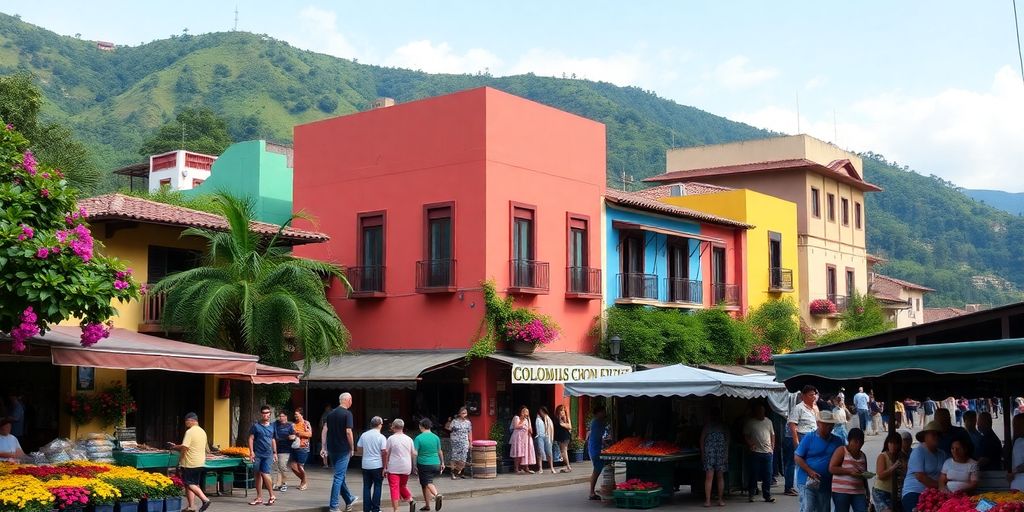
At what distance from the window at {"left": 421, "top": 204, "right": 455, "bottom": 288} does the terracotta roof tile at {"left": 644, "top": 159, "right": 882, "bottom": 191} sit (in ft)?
66.8

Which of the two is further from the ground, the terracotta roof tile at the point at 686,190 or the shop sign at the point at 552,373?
the terracotta roof tile at the point at 686,190

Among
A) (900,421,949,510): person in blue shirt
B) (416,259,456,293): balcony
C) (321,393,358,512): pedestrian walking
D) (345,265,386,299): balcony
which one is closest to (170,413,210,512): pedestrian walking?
(321,393,358,512): pedestrian walking

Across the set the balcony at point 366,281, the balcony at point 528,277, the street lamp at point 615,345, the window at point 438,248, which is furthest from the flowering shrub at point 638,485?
the balcony at point 366,281

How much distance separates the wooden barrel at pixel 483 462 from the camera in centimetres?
2447

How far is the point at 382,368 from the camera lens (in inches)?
1016

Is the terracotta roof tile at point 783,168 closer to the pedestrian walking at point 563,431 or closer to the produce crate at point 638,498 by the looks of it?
the pedestrian walking at point 563,431

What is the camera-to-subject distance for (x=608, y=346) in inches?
1193

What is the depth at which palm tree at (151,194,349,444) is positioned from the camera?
2225 cm

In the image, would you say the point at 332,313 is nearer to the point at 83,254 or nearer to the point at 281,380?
the point at 281,380

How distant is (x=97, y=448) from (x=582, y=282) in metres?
14.3

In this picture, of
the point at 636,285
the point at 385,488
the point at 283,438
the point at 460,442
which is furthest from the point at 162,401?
the point at 636,285

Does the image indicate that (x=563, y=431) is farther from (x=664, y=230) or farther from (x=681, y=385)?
(x=681, y=385)

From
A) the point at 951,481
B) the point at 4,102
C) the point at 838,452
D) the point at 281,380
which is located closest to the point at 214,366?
the point at 281,380

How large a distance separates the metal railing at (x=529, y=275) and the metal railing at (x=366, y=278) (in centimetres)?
361
